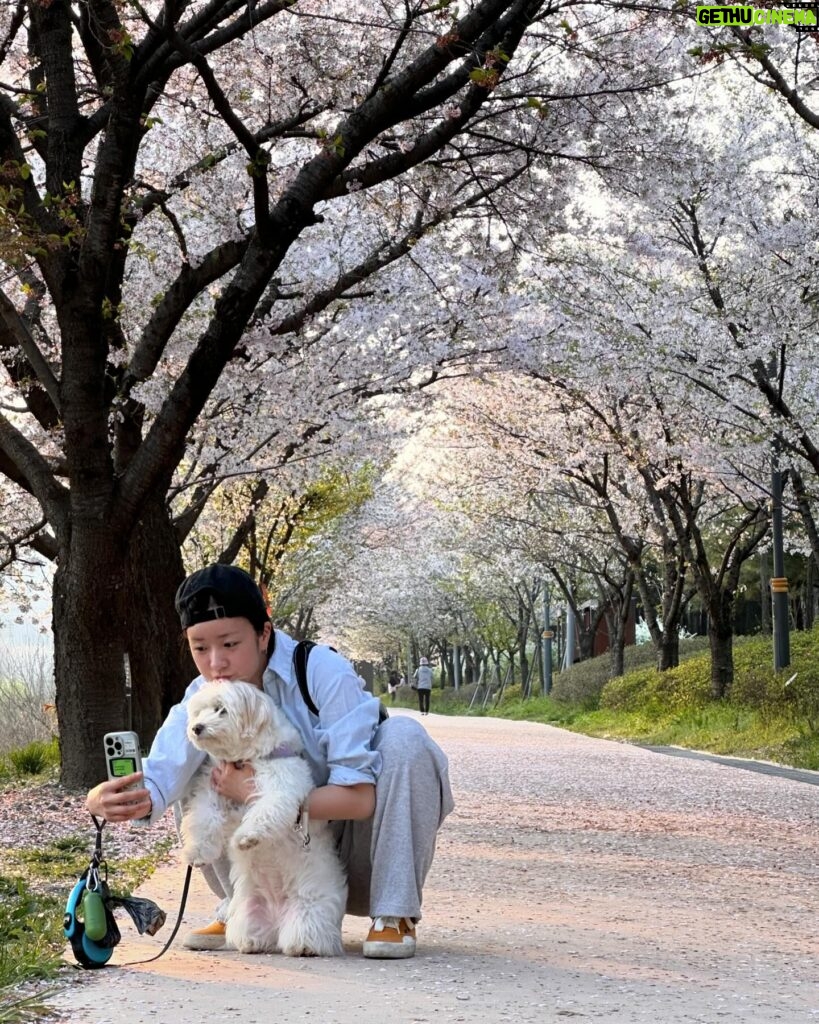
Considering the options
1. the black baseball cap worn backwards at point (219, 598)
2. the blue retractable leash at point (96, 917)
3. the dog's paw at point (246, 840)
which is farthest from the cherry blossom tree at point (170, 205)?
the dog's paw at point (246, 840)

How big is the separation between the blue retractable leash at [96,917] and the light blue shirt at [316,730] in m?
0.23

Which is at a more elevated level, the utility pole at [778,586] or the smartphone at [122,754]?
the utility pole at [778,586]

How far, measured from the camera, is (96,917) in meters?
4.49

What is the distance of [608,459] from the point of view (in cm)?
2833

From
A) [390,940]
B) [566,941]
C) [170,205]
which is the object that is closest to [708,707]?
[170,205]

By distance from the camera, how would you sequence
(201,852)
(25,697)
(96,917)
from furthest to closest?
1. (25,697)
2. (201,852)
3. (96,917)

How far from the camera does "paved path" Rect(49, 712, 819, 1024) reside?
3.99 meters

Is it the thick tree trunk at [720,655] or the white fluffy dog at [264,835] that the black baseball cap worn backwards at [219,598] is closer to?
the white fluffy dog at [264,835]

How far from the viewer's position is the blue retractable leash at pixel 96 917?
445 cm

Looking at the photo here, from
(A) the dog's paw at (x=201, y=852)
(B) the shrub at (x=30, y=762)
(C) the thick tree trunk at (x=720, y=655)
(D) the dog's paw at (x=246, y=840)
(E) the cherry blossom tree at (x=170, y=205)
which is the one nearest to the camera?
(D) the dog's paw at (x=246, y=840)

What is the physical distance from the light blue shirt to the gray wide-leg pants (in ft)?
0.22

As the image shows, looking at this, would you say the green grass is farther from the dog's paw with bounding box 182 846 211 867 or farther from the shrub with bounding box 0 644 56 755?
the dog's paw with bounding box 182 846 211 867

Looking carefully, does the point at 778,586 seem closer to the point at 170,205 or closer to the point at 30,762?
the point at 170,205

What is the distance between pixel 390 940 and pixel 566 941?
996 mm
